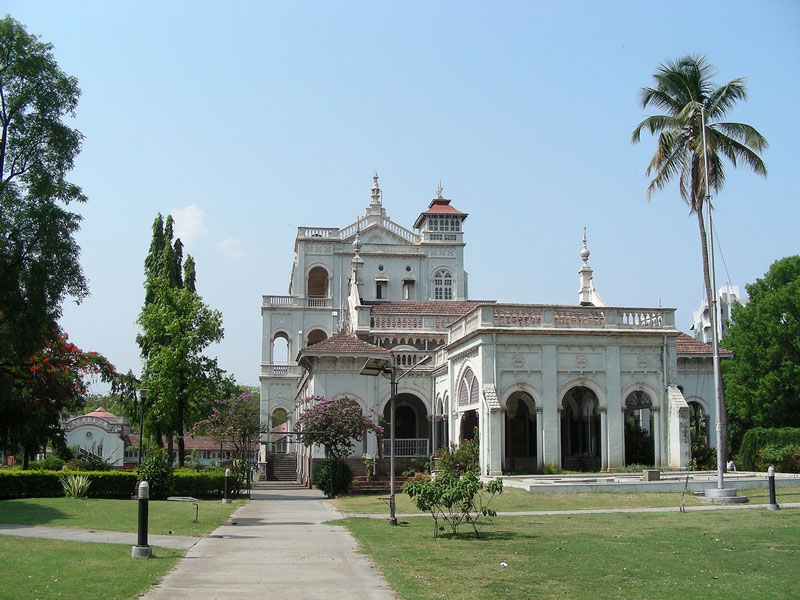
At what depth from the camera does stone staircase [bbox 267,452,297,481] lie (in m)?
50.2

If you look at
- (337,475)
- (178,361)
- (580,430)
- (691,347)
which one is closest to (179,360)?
(178,361)

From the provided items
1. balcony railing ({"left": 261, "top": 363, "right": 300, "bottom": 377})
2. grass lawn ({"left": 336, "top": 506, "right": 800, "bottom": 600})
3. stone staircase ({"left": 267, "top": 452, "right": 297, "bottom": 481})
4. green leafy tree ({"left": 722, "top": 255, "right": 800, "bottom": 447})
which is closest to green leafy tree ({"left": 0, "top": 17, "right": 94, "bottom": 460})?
grass lawn ({"left": 336, "top": 506, "right": 800, "bottom": 600})

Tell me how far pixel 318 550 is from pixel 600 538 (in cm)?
543

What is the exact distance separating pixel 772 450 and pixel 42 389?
29.5m

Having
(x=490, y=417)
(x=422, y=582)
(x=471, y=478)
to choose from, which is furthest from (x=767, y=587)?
(x=490, y=417)

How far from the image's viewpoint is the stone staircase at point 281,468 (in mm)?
50188

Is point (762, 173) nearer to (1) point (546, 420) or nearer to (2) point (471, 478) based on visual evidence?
(1) point (546, 420)

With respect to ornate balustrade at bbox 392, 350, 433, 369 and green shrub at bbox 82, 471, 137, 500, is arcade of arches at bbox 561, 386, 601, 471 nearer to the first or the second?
ornate balustrade at bbox 392, 350, 433, 369

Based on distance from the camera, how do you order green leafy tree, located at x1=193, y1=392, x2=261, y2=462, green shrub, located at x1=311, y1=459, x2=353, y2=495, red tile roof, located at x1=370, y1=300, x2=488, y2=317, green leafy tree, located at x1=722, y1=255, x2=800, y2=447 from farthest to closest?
red tile roof, located at x1=370, y1=300, x2=488, y2=317 → green leafy tree, located at x1=193, y1=392, x2=261, y2=462 → green leafy tree, located at x1=722, y1=255, x2=800, y2=447 → green shrub, located at x1=311, y1=459, x2=353, y2=495

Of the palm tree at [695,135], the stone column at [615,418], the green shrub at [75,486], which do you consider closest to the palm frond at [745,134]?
the palm tree at [695,135]

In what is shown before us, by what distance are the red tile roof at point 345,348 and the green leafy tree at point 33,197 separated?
12.0 m

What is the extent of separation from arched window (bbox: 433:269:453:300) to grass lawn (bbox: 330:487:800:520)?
41192 mm

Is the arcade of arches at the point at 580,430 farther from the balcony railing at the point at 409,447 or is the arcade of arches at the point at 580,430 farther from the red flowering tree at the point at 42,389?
the red flowering tree at the point at 42,389

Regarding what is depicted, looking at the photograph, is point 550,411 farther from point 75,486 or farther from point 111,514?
point 75,486
